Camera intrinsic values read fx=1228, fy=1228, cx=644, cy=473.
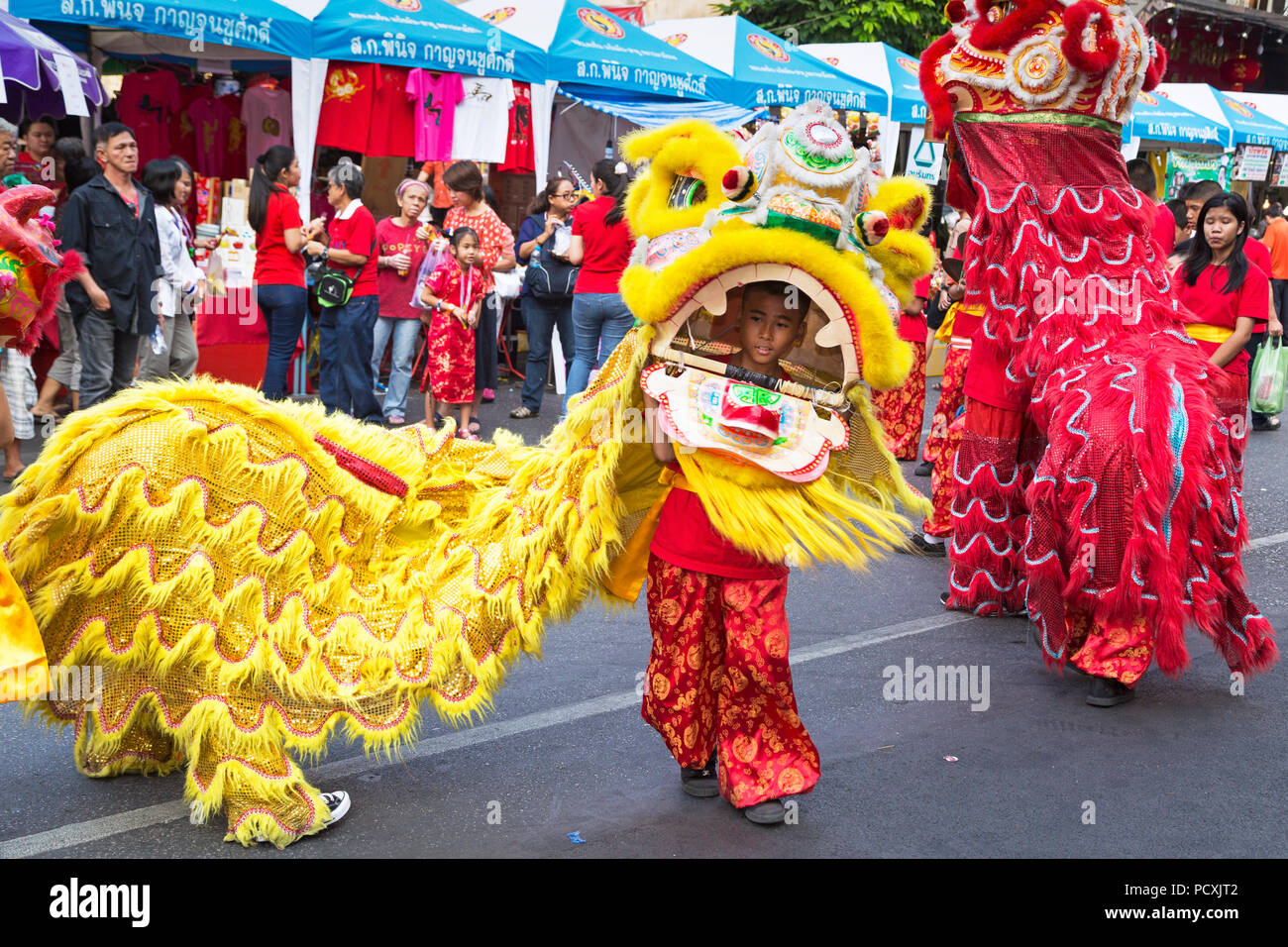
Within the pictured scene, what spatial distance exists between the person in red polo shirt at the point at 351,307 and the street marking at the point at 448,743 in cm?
479

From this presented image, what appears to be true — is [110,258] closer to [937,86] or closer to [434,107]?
[434,107]

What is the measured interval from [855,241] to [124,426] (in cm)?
191

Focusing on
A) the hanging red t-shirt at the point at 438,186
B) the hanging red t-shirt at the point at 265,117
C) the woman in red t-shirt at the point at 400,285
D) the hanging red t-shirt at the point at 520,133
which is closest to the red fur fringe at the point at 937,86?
the woman in red t-shirt at the point at 400,285

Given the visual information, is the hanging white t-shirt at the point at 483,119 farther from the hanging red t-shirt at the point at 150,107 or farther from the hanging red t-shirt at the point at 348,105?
the hanging red t-shirt at the point at 150,107

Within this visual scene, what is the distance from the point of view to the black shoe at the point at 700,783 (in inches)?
141

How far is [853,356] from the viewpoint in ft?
10.5

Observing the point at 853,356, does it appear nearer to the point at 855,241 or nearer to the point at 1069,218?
the point at 855,241

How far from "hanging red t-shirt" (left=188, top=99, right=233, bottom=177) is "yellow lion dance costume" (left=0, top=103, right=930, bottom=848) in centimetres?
851

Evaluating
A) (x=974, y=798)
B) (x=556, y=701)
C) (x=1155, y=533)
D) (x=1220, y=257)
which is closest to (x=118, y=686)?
(x=556, y=701)

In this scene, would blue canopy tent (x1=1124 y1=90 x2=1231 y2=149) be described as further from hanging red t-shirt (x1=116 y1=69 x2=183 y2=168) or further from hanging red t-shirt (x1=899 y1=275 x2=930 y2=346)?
hanging red t-shirt (x1=116 y1=69 x2=183 y2=168)

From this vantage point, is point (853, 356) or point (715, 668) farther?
point (715, 668)

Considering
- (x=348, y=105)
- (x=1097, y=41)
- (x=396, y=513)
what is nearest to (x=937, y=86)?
(x=1097, y=41)

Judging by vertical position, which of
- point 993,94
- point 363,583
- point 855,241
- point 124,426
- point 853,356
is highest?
point 993,94

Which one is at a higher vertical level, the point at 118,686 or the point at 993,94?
the point at 993,94
